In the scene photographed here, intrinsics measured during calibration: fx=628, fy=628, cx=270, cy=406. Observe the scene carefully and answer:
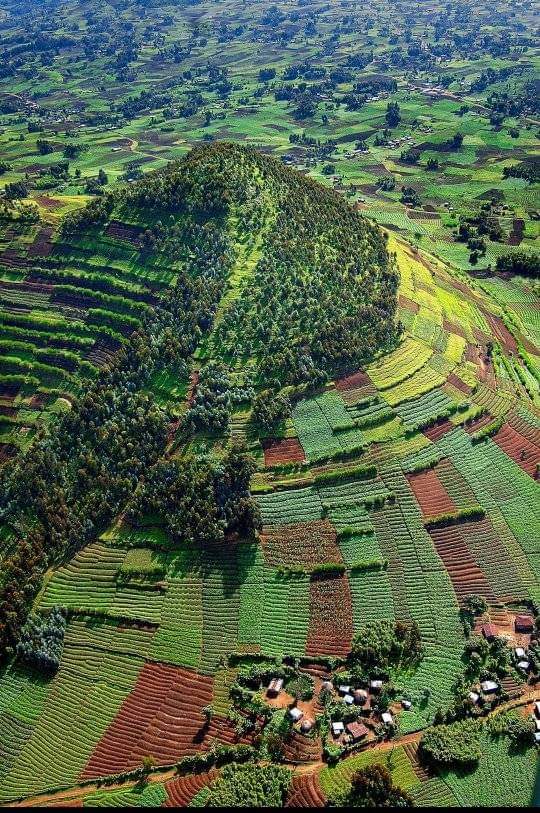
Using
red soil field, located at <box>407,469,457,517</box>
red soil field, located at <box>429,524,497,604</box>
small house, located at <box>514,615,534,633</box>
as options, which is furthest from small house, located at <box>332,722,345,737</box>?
red soil field, located at <box>407,469,457,517</box>

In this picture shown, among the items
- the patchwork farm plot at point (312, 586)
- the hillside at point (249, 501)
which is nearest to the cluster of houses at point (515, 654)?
the hillside at point (249, 501)

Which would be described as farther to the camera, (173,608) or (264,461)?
(264,461)

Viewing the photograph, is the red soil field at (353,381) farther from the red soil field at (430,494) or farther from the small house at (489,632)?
the small house at (489,632)

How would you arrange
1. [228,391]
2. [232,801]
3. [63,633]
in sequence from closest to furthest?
[232,801] < [63,633] < [228,391]

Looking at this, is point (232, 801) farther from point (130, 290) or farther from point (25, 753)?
point (130, 290)

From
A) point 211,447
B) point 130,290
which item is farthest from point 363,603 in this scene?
point 130,290

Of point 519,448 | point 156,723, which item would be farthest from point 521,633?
point 156,723

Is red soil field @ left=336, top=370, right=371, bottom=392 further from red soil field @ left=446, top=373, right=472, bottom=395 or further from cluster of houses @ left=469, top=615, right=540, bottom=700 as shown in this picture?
cluster of houses @ left=469, top=615, right=540, bottom=700
